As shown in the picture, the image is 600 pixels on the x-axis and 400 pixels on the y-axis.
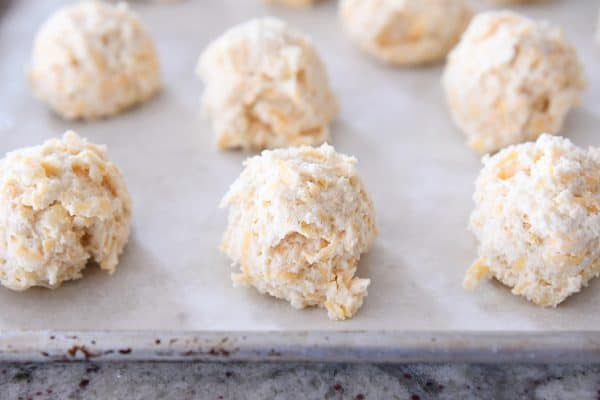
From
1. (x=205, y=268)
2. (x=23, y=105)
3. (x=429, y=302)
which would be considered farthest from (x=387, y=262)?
(x=23, y=105)

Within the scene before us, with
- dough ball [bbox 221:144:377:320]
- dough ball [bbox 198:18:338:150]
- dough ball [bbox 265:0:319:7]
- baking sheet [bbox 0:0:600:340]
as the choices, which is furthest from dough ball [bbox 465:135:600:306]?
dough ball [bbox 265:0:319:7]

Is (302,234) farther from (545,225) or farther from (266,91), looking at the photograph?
(266,91)

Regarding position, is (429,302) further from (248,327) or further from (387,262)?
(248,327)

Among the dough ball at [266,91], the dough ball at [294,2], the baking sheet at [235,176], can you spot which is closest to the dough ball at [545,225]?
the baking sheet at [235,176]

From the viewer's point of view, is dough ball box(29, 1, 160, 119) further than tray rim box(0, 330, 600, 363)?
Yes

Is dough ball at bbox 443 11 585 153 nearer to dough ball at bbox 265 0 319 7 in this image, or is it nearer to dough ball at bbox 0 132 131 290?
dough ball at bbox 265 0 319 7
